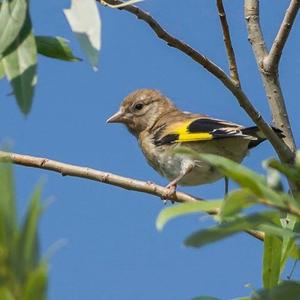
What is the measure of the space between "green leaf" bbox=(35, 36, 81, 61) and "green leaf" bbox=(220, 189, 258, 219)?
74cm

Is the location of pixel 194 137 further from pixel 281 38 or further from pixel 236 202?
pixel 236 202

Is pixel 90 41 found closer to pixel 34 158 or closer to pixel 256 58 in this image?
pixel 34 158

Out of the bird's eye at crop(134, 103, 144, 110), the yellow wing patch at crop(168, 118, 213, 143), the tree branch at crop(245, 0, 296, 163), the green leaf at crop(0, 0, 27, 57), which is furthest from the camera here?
the bird's eye at crop(134, 103, 144, 110)

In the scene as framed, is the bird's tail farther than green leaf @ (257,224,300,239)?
Yes

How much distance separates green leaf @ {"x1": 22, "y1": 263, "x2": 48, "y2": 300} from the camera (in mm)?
445

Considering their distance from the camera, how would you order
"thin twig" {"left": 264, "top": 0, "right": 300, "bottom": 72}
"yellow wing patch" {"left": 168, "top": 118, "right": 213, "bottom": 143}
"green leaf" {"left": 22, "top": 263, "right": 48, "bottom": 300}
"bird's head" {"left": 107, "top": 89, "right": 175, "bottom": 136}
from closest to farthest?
1. "green leaf" {"left": 22, "top": 263, "right": 48, "bottom": 300}
2. "thin twig" {"left": 264, "top": 0, "right": 300, "bottom": 72}
3. "yellow wing patch" {"left": 168, "top": 118, "right": 213, "bottom": 143}
4. "bird's head" {"left": 107, "top": 89, "right": 175, "bottom": 136}

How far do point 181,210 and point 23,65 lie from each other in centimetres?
54

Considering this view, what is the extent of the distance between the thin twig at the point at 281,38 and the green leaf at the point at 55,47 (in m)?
1.72

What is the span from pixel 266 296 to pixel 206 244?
92 millimetres

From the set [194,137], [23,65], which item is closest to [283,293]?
[23,65]

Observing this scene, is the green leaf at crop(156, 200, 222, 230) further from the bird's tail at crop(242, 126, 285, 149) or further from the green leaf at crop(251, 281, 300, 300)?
the bird's tail at crop(242, 126, 285, 149)

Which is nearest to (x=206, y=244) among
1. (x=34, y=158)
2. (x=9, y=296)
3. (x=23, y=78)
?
(x=9, y=296)

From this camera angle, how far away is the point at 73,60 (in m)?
1.32

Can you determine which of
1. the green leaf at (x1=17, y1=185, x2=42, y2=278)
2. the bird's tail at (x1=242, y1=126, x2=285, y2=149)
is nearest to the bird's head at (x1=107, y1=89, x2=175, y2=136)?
the bird's tail at (x1=242, y1=126, x2=285, y2=149)
